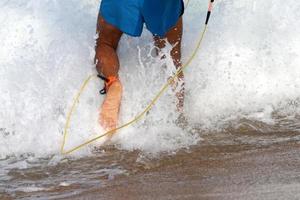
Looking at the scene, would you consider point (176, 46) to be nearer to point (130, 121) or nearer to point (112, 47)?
point (112, 47)

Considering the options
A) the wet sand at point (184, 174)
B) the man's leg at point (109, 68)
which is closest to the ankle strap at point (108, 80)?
the man's leg at point (109, 68)

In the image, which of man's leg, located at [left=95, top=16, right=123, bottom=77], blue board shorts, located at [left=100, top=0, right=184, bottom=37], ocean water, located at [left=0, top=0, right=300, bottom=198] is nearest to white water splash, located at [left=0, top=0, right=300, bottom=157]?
ocean water, located at [left=0, top=0, right=300, bottom=198]

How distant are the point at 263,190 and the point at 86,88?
1.89 m

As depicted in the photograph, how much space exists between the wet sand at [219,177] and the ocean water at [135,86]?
115mm

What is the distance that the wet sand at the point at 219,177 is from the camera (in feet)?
9.93

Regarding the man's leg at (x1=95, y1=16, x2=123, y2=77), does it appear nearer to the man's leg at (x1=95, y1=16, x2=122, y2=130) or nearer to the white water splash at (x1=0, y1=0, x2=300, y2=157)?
the man's leg at (x1=95, y1=16, x2=122, y2=130)

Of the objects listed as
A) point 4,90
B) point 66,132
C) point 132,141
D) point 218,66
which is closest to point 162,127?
point 132,141

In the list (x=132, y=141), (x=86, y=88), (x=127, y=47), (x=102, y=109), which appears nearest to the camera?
(x=132, y=141)

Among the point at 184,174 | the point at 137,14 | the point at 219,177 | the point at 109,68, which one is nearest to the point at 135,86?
the point at 109,68

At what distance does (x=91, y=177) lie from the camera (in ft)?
11.2

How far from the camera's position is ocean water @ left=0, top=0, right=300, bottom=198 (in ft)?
12.3

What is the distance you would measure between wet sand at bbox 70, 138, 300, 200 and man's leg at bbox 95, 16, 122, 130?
700mm

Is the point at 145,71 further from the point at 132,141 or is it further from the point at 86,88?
the point at 132,141

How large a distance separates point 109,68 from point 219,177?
4.48 ft
